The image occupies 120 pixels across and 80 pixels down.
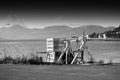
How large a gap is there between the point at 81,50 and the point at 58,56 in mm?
1535

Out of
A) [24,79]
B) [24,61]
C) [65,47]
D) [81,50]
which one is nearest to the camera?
[24,79]

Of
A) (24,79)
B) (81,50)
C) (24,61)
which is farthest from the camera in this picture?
(81,50)

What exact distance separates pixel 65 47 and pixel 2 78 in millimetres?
9130

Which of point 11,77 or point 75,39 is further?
point 75,39

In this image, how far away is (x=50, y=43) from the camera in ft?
47.6

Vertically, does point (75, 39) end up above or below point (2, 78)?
above

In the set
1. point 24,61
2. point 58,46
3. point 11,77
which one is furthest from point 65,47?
point 11,77

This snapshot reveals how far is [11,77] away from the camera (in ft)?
22.0

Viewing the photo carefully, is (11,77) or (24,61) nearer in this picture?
(11,77)

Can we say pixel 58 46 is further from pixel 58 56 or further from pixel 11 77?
pixel 11 77

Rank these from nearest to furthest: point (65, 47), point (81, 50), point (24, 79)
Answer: point (24, 79) < point (81, 50) < point (65, 47)

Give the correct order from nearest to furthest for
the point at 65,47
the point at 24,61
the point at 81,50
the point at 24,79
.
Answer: the point at 24,79, the point at 24,61, the point at 81,50, the point at 65,47

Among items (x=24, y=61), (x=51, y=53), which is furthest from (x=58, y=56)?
(x=24, y=61)

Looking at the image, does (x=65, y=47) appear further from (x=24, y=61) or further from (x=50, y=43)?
(x=24, y=61)
